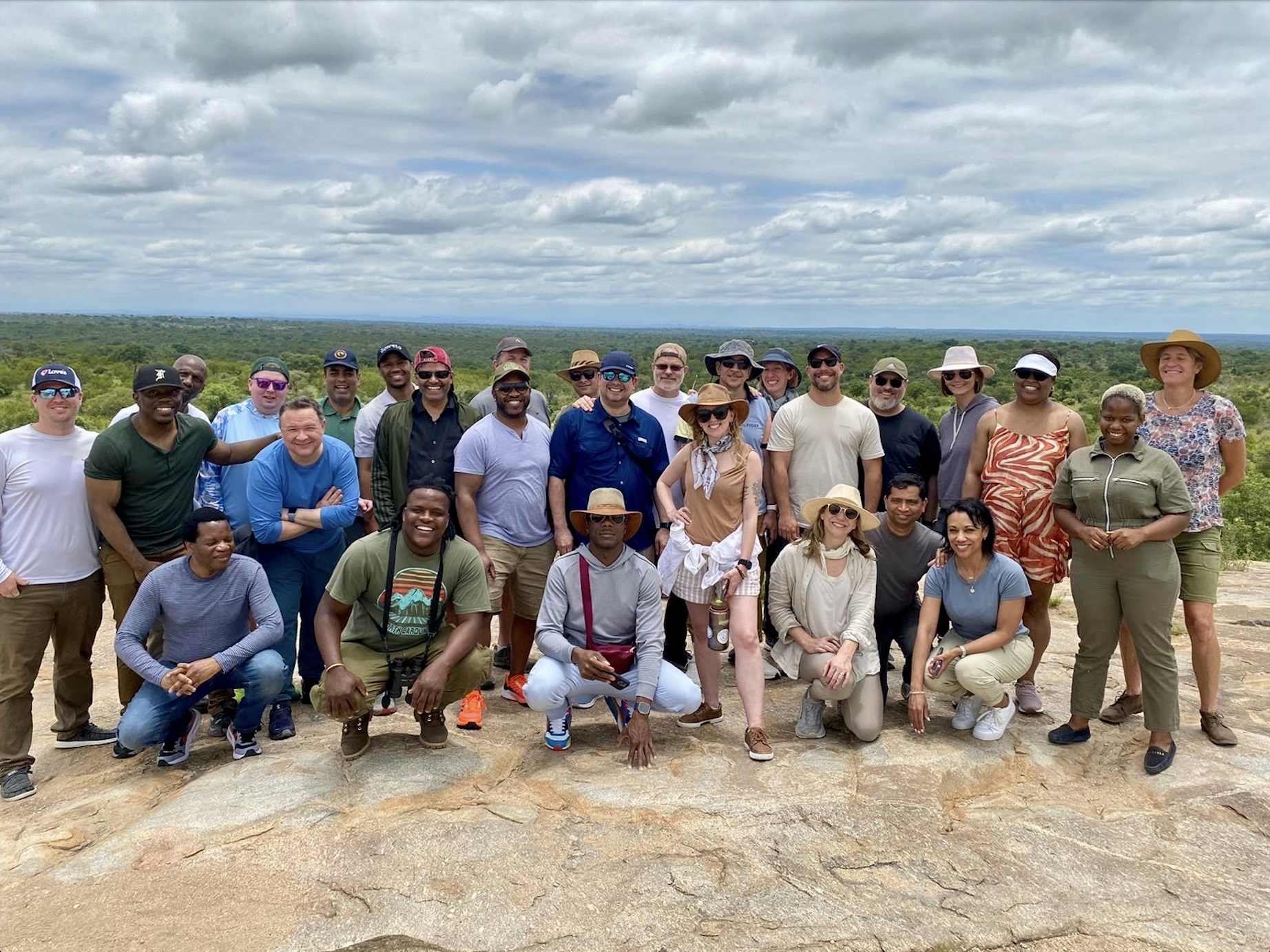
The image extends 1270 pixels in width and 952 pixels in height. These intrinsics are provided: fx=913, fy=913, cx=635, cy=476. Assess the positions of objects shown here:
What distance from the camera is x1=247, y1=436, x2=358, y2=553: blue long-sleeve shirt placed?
214 inches

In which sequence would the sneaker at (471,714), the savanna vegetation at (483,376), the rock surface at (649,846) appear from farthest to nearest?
the savanna vegetation at (483,376)
the sneaker at (471,714)
the rock surface at (649,846)

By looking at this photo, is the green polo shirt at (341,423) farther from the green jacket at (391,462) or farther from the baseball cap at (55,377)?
the baseball cap at (55,377)

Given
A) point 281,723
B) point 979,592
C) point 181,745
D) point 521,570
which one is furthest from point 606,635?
→ point 181,745

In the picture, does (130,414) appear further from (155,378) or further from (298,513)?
(298,513)

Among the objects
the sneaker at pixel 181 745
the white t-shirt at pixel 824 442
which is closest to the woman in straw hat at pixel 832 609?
the white t-shirt at pixel 824 442

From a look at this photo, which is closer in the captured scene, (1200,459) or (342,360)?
(1200,459)

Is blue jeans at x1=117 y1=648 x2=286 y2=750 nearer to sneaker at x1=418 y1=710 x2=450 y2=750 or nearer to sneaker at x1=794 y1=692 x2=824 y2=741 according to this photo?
sneaker at x1=418 y1=710 x2=450 y2=750

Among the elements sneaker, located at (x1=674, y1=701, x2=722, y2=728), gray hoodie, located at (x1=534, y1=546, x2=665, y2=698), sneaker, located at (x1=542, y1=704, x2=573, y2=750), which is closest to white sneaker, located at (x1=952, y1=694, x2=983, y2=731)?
sneaker, located at (x1=674, y1=701, x2=722, y2=728)

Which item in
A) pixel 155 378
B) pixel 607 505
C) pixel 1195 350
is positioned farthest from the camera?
pixel 1195 350

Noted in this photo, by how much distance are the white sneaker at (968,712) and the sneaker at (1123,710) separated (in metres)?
0.89

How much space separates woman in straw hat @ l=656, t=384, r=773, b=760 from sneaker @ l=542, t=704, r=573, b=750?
2.54ft

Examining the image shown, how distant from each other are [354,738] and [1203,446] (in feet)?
16.4

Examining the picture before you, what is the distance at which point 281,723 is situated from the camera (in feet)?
17.7

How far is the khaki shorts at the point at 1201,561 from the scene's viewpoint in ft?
17.2
